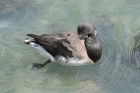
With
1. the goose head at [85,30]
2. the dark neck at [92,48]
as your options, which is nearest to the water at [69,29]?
the dark neck at [92,48]

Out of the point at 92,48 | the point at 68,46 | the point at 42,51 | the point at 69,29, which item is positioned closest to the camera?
the point at 68,46

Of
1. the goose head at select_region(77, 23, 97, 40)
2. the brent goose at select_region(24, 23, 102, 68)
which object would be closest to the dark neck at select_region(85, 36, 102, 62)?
the brent goose at select_region(24, 23, 102, 68)

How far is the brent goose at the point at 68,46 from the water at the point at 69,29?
1.00 feet

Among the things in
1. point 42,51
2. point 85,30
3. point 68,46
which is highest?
point 85,30

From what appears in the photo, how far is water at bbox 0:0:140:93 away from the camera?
279 inches

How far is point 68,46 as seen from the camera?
7227 mm

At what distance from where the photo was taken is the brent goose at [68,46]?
23.8 feet

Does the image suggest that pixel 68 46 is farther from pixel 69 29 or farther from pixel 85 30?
pixel 69 29

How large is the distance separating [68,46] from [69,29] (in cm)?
159

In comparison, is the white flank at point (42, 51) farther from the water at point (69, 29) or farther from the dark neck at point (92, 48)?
the dark neck at point (92, 48)

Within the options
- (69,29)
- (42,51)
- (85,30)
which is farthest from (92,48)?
(69,29)

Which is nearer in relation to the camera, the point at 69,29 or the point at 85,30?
the point at 85,30

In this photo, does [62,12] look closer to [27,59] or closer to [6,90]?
[27,59]

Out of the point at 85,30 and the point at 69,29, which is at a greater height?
the point at 85,30
